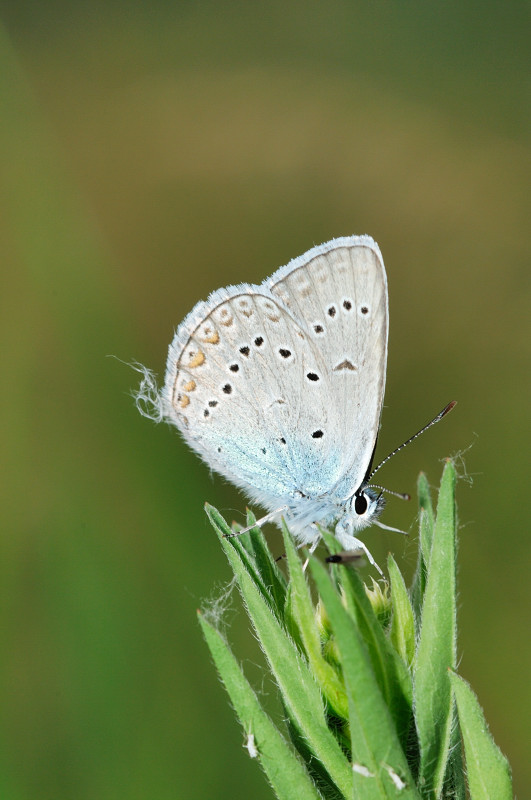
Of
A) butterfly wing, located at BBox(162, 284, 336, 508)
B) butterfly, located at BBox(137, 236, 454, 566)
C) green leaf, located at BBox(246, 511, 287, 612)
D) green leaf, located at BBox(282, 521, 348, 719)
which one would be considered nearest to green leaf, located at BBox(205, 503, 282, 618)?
green leaf, located at BBox(246, 511, 287, 612)

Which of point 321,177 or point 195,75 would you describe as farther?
point 195,75

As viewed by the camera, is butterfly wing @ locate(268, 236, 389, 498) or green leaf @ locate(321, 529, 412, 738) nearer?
green leaf @ locate(321, 529, 412, 738)

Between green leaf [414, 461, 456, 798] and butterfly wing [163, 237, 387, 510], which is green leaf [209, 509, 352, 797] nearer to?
green leaf [414, 461, 456, 798]

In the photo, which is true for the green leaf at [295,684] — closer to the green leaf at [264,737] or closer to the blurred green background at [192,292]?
the green leaf at [264,737]

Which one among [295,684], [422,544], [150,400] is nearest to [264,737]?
[295,684]

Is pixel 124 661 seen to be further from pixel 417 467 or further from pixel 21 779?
pixel 417 467

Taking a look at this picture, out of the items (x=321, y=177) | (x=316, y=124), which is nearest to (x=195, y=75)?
(x=316, y=124)

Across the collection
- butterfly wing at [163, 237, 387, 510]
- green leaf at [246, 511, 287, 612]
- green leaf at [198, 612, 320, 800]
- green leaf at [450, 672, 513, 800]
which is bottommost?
green leaf at [450, 672, 513, 800]

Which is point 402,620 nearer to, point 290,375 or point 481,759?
point 481,759
